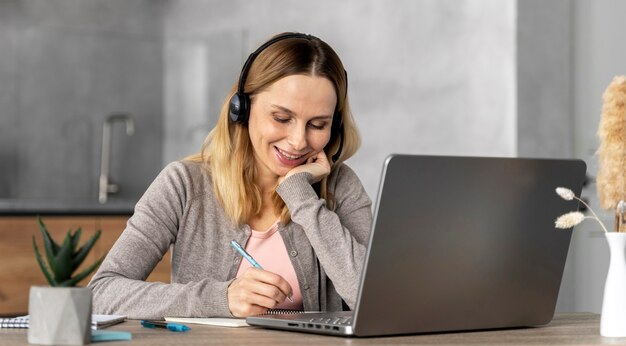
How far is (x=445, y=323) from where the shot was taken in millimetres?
1553

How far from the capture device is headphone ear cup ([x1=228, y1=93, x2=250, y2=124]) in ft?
7.45

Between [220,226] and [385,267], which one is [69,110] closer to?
[220,226]

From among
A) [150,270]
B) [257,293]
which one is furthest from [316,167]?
[257,293]

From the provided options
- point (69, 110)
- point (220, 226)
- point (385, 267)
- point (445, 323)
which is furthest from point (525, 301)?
point (69, 110)

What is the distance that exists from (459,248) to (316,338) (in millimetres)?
256

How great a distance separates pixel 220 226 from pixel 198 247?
0.07 meters

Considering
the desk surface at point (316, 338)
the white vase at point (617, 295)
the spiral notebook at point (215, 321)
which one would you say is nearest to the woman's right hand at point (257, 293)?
the spiral notebook at point (215, 321)

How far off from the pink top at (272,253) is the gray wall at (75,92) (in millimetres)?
3629

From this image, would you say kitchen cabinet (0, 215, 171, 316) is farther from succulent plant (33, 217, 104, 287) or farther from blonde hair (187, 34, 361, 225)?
succulent plant (33, 217, 104, 287)

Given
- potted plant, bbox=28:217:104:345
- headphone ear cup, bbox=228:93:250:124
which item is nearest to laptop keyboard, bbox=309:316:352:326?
potted plant, bbox=28:217:104:345

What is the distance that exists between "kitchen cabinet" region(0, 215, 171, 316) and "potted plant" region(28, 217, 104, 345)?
2940mm

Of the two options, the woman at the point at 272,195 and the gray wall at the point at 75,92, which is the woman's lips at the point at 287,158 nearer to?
the woman at the point at 272,195

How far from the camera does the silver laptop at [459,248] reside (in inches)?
56.7

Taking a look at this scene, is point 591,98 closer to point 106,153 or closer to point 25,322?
point 25,322
